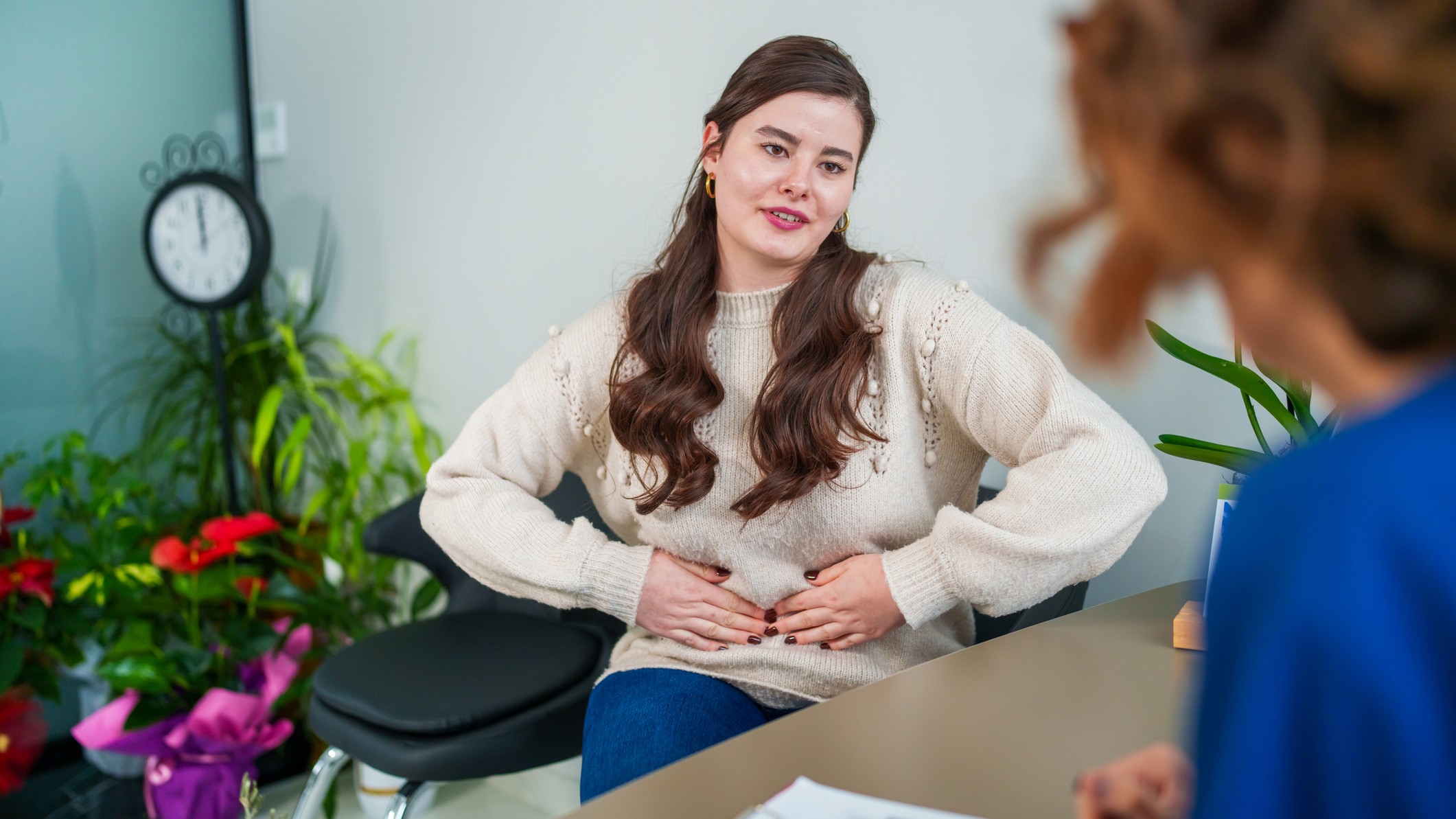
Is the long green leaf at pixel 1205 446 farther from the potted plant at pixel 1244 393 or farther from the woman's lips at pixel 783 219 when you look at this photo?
the woman's lips at pixel 783 219

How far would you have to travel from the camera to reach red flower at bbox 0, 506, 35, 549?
93.9 inches

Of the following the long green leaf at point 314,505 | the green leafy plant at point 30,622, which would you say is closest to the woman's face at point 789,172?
the long green leaf at point 314,505

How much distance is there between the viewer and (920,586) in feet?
4.21

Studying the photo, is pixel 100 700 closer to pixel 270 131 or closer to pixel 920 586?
pixel 270 131

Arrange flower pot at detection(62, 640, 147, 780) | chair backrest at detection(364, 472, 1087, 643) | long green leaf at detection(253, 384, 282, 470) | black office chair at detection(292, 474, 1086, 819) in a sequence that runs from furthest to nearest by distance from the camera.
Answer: long green leaf at detection(253, 384, 282, 470)
flower pot at detection(62, 640, 147, 780)
chair backrest at detection(364, 472, 1087, 643)
black office chair at detection(292, 474, 1086, 819)

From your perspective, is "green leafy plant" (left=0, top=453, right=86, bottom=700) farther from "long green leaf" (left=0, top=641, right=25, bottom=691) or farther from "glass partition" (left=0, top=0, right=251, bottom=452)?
"glass partition" (left=0, top=0, right=251, bottom=452)

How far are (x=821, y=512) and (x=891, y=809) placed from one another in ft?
2.37

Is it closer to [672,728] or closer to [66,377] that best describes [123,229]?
[66,377]

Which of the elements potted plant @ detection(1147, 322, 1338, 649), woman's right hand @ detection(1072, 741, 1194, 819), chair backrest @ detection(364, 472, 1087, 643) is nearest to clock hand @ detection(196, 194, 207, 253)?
chair backrest @ detection(364, 472, 1087, 643)

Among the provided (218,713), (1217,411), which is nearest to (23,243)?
(218,713)

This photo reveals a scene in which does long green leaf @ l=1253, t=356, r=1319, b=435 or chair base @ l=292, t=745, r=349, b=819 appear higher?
long green leaf @ l=1253, t=356, r=1319, b=435

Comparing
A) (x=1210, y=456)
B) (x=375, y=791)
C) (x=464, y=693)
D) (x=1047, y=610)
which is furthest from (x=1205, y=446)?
(x=375, y=791)

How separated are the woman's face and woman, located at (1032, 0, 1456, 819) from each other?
103 cm

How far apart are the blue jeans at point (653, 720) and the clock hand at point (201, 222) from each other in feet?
6.77
